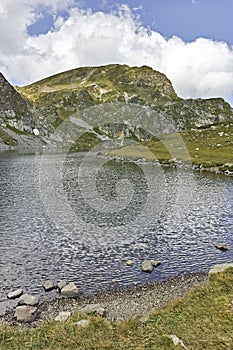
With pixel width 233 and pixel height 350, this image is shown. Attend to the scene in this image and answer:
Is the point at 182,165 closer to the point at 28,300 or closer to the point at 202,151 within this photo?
the point at 202,151

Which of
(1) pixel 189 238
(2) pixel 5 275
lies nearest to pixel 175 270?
(1) pixel 189 238

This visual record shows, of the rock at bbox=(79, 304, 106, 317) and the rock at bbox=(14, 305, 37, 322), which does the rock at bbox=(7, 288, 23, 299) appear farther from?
the rock at bbox=(79, 304, 106, 317)

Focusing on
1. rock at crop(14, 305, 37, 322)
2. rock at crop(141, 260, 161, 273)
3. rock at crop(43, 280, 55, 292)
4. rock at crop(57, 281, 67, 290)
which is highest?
rock at crop(141, 260, 161, 273)

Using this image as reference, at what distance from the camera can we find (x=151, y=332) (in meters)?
18.9

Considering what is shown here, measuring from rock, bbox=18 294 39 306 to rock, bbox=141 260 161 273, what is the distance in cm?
1093

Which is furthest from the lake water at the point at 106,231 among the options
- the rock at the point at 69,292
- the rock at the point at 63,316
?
the rock at the point at 63,316

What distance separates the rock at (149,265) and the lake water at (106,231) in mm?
547

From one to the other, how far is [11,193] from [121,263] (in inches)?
1723

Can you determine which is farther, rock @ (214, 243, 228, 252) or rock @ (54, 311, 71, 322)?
rock @ (214, 243, 228, 252)

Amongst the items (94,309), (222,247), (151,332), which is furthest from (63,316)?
(222,247)

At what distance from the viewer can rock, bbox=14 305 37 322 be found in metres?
24.7

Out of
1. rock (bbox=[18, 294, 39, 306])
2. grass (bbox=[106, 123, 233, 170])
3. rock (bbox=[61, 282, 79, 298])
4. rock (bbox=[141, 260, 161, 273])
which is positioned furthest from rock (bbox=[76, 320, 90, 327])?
grass (bbox=[106, 123, 233, 170])

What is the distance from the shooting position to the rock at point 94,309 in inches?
953

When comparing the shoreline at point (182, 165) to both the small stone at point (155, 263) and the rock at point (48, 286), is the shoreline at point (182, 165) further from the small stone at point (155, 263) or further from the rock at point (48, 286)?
the rock at point (48, 286)
